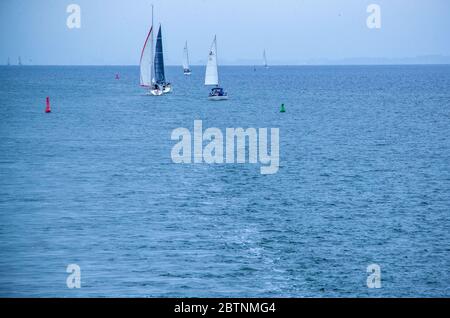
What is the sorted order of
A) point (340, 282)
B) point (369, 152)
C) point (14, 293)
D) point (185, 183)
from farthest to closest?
point (369, 152) < point (185, 183) < point (340, 282) < point (14, 293)

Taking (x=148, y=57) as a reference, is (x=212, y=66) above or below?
below

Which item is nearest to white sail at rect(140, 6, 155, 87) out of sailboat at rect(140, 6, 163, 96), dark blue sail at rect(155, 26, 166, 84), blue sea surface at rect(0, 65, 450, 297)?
sailboat at rect(140, 6, 163, 96)

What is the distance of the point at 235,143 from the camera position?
75.9 metres

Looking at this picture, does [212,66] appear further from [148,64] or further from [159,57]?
[148,64]

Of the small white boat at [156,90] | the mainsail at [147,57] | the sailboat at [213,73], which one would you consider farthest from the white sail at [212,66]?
the mainsail at [147,57]

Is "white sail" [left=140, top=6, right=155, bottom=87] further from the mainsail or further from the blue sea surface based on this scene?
the blue sea surface

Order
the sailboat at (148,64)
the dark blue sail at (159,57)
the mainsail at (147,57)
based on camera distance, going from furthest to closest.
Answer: the dark blue sail at (159,57) → the sailboat at (148,64) → the mainsail at (147,57)

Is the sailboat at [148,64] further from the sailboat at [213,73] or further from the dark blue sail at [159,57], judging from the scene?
the sailboat at [213,73]

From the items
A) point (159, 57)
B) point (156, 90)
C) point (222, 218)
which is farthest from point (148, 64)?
point (222, 218)

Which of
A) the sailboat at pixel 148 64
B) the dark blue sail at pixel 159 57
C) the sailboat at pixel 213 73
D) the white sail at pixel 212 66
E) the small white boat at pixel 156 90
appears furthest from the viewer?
the small white boat at pixel 156 90

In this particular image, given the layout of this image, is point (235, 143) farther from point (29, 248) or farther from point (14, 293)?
point (14, 293)

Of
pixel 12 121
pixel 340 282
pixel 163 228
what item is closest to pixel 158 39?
pixel 12 121
